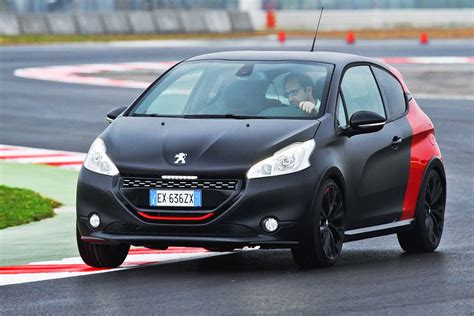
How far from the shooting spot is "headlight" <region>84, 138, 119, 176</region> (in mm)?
10070

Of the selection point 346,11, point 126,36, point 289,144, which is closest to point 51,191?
point 289,144

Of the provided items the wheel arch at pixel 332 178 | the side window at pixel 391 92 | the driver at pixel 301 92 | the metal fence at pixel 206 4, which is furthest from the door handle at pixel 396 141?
the metal fence at pixel 206 4

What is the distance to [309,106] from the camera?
35.2 feet

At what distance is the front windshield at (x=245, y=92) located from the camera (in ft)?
35.2

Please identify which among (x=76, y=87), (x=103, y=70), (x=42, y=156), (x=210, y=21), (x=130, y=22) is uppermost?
(x=42, y=156)

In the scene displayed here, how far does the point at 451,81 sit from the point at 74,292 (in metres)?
25.8

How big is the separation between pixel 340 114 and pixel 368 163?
0.40m

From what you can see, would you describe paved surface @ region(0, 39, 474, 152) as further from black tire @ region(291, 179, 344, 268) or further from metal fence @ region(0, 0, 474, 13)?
black tire @ region(291, 179, 344, 268)

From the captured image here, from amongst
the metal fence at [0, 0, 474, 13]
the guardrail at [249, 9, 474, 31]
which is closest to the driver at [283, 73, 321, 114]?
the metal fence at [0, 0, 474, 13]

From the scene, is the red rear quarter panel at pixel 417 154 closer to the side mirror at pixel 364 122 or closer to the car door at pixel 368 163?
the car door at pixel 368 163

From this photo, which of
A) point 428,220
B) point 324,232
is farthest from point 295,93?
point 428,220

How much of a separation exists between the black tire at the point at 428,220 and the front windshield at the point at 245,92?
4.31ft

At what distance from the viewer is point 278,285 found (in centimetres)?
953

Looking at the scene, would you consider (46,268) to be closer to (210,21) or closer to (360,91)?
(360,91)
